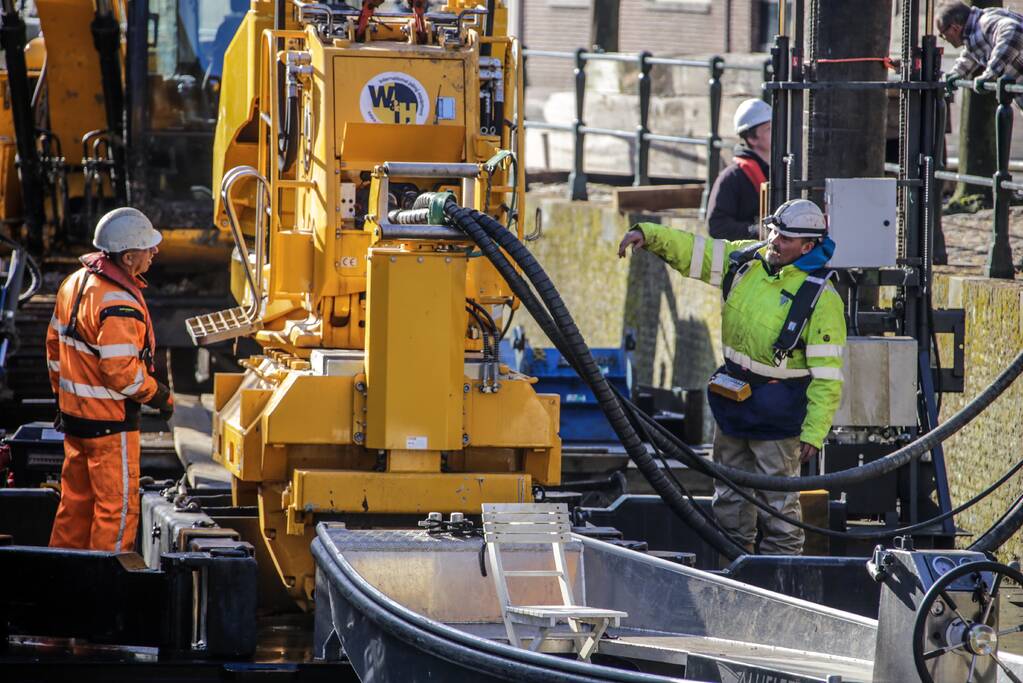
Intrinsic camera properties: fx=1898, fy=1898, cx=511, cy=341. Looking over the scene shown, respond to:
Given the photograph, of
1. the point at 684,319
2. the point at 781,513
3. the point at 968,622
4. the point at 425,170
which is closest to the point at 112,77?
the point at 684,319

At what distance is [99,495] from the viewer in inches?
326

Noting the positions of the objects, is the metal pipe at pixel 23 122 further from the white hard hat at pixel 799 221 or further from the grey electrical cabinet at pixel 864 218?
the white hard hat at pixel 799 221

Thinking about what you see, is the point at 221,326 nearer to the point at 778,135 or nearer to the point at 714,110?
the point at 778,135

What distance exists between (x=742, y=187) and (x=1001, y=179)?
1.53m

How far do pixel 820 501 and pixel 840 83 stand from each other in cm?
222

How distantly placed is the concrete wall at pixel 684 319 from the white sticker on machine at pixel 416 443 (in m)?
3.60

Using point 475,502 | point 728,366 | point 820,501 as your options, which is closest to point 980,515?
point 820,501

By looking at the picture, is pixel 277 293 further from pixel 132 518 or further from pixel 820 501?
pixel 820 501

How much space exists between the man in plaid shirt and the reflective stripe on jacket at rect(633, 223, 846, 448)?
9.16 ft

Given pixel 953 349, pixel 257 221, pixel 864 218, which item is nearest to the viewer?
pixel 257 221

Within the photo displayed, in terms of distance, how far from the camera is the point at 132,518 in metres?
8.38

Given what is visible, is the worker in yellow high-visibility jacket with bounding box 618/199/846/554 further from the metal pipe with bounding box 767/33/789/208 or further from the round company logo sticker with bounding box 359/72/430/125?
the metal pipe with bounding box 767/33/789/208

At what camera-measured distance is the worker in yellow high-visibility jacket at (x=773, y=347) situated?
8.53 metres

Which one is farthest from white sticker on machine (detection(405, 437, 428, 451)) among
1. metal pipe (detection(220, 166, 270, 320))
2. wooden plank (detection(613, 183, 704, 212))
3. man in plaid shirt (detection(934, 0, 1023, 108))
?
wooden plank (detection(613, 183, 704, 212))
